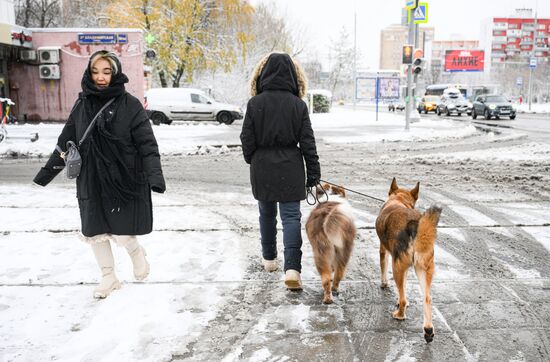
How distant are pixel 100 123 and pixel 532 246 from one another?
451 cm

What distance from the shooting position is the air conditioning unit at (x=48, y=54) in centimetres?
2308

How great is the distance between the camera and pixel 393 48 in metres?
197

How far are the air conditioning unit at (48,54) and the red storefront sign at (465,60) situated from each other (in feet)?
226

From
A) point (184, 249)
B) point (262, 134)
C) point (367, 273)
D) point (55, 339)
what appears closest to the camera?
point (55, 339)

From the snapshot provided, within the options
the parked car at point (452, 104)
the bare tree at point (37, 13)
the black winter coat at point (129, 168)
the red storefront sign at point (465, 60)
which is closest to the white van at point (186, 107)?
the parked car at point (452, 104)

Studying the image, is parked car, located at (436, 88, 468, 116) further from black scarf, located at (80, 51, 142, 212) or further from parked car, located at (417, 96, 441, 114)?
black scarf, located at (80, 51, 142, 212)

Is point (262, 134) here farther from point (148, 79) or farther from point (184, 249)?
point (148, 79)

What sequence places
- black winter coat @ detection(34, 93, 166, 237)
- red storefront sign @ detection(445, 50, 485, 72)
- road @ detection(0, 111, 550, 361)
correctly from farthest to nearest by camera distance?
red storefront sign @ detection(445, 50, 485, 72) < black winter coat @ detection(34, 93, 166, 237) < road @ detection(0, 111, 550, 361)

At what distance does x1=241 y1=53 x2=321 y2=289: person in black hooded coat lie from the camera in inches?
159

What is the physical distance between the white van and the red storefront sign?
6345cm

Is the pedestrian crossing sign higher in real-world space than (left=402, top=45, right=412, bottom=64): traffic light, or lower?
higher

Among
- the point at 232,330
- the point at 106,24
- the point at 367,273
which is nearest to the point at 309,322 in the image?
the point at 232,330

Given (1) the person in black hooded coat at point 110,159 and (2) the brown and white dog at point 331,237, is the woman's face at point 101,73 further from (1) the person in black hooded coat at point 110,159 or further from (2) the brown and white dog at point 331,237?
(2) the brown and white dog at point 331,237

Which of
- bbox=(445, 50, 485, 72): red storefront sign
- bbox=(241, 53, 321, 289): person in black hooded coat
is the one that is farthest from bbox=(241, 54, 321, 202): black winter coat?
bbox=(445, 50, 485, 72): red storefront sign
